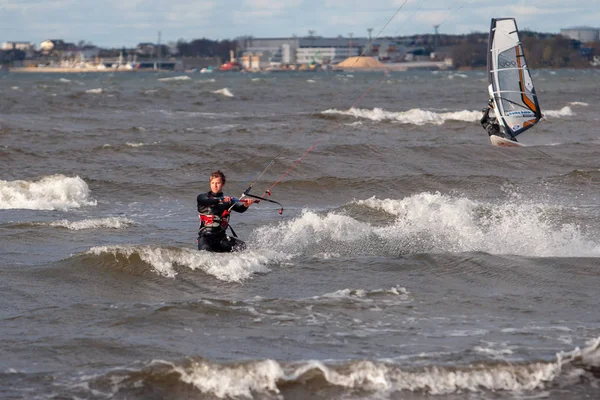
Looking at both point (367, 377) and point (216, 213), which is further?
point (216, 213)

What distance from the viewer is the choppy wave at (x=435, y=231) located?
12211 mm

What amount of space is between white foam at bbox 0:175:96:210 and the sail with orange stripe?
7.18 meters

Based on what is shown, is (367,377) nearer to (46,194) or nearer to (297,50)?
(46,194)

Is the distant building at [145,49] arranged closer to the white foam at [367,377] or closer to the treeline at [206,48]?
the treeline at [206,48]

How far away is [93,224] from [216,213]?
11.9 ft

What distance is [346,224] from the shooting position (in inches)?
530

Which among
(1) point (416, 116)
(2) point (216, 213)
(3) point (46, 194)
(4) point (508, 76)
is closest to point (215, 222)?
(2) point (216, 213)

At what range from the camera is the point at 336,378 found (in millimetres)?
7312

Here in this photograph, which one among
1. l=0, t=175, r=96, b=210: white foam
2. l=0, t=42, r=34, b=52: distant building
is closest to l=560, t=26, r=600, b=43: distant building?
l=0, t=175, r=96, b=210: white foam

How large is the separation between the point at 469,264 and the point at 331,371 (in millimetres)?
4198

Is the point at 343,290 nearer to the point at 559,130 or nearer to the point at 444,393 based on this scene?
the point at 444,393

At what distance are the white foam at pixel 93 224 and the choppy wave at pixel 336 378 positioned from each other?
648 centimetres

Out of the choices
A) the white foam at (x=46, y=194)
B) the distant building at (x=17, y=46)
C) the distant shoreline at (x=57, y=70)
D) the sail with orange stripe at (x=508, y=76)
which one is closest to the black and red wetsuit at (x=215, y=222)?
the sail with orange stripe at (x=508, y=76)

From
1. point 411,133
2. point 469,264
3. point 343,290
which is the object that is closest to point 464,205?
point 469,264
